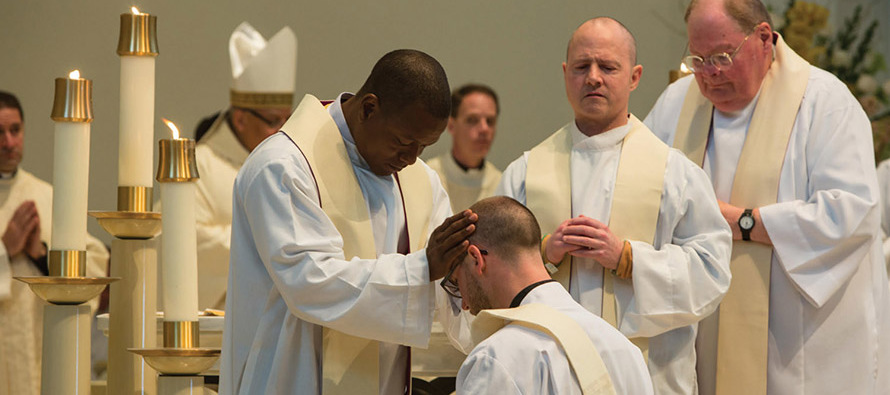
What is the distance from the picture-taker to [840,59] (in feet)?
25.1

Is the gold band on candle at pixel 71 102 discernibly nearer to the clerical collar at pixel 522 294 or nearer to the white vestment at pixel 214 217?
the clerical collar at pixel 522 294

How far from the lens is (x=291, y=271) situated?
313 centimetres

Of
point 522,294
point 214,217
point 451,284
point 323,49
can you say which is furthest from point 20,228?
point 522,294

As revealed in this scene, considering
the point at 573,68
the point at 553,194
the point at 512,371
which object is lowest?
the point at 512,371

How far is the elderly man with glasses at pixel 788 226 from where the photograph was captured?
4.07 metres

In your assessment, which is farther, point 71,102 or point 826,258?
point 826,258

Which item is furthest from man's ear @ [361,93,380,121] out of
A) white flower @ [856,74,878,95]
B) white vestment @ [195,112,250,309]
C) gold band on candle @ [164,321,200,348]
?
white flower @ [856,74,878,95]

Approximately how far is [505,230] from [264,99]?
405cm

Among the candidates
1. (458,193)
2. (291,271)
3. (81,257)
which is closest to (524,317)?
(291,271)

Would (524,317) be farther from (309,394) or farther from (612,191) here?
(612,191)

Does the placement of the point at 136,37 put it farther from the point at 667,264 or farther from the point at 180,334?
the point at 667,264

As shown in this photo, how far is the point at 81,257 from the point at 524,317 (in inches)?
50.6

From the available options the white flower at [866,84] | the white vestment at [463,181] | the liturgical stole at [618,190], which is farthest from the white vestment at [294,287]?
the white flower at [866,84]

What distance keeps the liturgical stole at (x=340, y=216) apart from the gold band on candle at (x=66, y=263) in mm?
653
